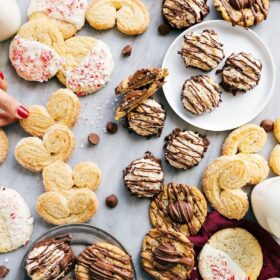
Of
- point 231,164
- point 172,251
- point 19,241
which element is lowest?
point 19,241

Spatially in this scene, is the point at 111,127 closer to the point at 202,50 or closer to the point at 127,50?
the point at 127,50

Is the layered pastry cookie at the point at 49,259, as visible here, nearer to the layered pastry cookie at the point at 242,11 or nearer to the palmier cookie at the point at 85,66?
the palmier cookie at the point at 85,66

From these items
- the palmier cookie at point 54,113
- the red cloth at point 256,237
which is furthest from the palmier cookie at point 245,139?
the palmier cookie at point 54,113

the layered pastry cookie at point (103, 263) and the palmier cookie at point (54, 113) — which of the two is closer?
the layered pastry cookie at point (103, 263)

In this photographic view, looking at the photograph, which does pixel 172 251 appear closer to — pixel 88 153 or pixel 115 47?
pixel 88 153

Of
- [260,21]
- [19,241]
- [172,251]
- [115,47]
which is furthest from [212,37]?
[19,241]

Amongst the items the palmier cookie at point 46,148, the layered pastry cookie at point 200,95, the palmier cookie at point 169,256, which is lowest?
the palmier cookie at point 169,256

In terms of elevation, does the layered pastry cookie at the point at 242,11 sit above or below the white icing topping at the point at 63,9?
above

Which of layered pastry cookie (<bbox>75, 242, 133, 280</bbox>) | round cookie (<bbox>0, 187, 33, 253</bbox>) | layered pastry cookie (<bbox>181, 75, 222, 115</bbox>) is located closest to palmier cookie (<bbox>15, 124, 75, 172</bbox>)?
round cookie (<bbox>0, 187, 33, 253</bbox>)
